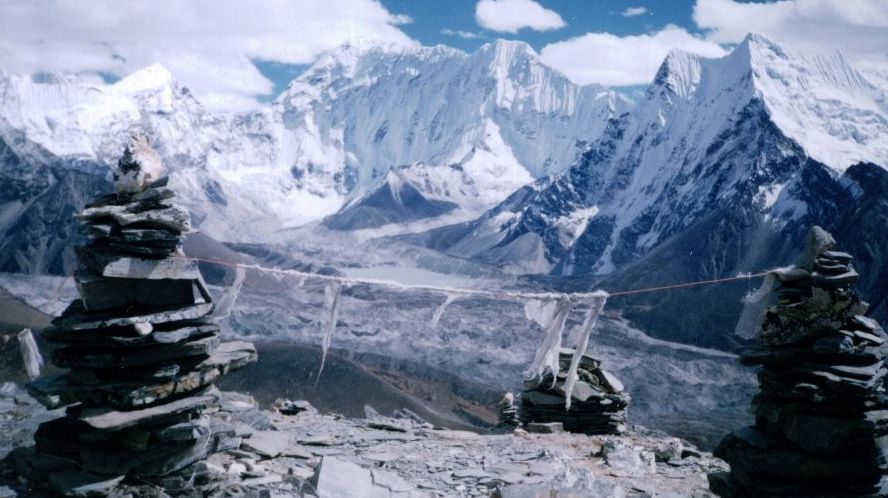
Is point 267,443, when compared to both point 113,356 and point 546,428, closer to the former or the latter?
point 113,356

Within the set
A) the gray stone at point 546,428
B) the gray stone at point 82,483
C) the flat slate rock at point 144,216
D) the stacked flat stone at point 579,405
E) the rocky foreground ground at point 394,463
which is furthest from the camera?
the stacked flat stone at point 579,405

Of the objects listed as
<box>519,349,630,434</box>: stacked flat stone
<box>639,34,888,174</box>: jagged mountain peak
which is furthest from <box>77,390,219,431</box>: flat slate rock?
<box>639,34,888,174</box>: jagged mountain peak

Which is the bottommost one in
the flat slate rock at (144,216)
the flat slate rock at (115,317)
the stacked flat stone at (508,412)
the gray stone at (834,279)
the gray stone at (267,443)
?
the stacked flat stone at (508,412)

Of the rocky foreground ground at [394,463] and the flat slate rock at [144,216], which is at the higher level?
the flat slate rock at [144,216]

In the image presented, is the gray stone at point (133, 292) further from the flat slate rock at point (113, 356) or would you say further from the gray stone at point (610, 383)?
the gray stone at point (610, 383)

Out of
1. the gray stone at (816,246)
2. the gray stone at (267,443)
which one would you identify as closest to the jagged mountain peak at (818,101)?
the gray stone at (816,246)

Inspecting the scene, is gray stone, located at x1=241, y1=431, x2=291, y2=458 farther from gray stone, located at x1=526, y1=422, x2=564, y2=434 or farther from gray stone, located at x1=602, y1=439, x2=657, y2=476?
gray stone, located at x1=526, y1=422, x2=564, y2=434
